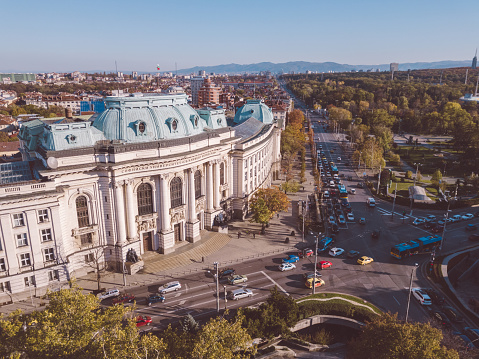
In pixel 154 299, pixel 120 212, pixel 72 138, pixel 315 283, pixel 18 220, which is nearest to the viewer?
pixel 18 220

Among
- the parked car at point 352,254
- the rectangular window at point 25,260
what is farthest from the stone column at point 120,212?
the parked car at point 352,254

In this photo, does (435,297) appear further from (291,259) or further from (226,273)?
(226,273)

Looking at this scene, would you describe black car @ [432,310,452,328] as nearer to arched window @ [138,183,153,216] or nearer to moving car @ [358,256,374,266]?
moving car @ [358,256,374,266]

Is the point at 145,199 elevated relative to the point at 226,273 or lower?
elevated

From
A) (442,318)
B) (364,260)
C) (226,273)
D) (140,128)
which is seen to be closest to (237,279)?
(226,273)

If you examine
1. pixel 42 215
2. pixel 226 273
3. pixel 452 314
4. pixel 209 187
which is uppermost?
pixel 42 215

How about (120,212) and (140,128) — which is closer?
(120,212)

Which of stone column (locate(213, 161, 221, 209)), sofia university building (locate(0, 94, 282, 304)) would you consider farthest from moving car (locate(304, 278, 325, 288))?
stone column (locate(213, 161, 221, 209))
